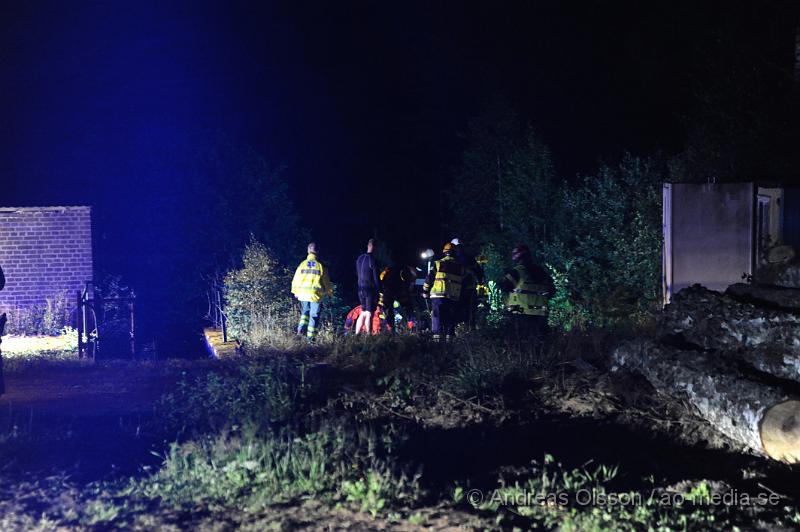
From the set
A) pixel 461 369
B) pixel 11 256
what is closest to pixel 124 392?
pixel 461 369

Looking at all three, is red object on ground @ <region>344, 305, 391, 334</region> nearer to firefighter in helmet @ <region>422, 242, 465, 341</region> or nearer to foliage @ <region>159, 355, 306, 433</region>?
firefighter in helmet @ <region>422, 242, 465, 341</region>

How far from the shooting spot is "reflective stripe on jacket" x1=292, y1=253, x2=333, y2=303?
11.8 meters

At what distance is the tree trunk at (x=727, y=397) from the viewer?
222 inches

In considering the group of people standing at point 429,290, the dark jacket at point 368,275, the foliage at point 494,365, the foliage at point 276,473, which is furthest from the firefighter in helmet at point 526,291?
the foliage at point 276,473

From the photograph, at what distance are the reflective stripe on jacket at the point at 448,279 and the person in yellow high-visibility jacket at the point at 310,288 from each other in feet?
5.48

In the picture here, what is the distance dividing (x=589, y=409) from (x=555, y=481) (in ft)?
6.00

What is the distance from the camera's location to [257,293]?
44.3 feet

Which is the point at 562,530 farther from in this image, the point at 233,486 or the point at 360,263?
the point at 360,263

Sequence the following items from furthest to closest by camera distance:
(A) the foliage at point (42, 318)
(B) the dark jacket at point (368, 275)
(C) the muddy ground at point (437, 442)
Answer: (A) the foliage at point (42, 318) < (B) the dark jacket at point (368, 275) < (C) the muddy ground at point (437, 442)

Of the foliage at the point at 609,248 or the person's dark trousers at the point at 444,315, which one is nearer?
the person's dark trousers at the point at 444,315

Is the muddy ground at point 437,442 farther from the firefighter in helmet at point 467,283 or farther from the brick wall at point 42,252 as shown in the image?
the brick wall at point 42,252

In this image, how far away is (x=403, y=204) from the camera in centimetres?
2820

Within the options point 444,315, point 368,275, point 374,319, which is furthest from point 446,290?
point 374,319

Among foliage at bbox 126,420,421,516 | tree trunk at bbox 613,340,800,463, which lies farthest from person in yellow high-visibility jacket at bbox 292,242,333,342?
foliage at bbox 126,420,421,516
